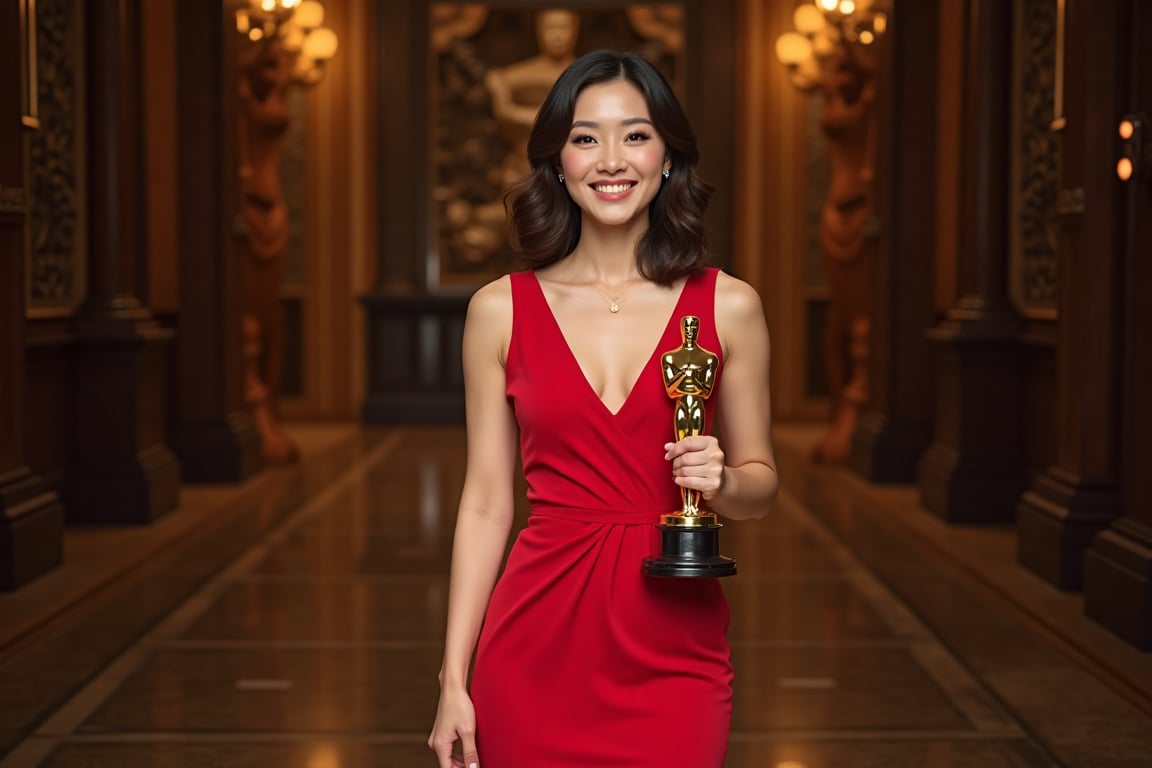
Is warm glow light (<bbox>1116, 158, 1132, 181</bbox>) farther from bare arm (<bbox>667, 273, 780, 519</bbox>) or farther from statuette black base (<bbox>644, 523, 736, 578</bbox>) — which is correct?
statuette black base (<bbox>644, 523, 736, 578</bbox>)

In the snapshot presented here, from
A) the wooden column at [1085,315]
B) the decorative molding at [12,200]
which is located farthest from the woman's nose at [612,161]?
the decorative molding at [12,200]

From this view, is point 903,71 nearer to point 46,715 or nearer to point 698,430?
point 46,715

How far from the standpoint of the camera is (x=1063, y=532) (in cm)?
667

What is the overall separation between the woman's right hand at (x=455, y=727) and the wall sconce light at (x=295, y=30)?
898cm

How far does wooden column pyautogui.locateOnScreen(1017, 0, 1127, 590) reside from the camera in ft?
20.5

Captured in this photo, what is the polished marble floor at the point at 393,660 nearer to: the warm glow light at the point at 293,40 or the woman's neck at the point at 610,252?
the woman's neck at the point at 610,252

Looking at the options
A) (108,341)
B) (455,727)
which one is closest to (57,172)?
(108,341)

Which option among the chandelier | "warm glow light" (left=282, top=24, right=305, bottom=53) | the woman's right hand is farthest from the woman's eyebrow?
"warm glow light" (left=282, top=24, right=305, bottom=53)

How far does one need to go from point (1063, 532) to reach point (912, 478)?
3.63 meters

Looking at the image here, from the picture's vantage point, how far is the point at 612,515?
2205mm

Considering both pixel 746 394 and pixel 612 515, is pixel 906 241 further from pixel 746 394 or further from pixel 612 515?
pixel 612 515

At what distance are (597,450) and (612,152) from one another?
0.38 metres

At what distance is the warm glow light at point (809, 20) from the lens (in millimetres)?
11195

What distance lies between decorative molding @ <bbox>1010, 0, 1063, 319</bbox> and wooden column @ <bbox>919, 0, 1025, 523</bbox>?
0.07 m
